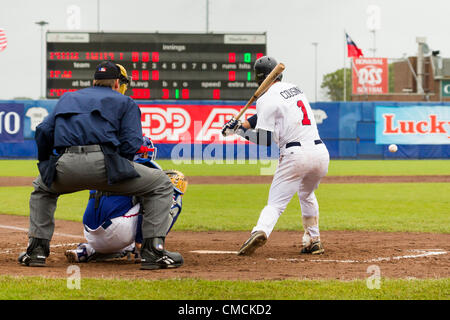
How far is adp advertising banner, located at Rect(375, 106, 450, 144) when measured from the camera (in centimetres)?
2936

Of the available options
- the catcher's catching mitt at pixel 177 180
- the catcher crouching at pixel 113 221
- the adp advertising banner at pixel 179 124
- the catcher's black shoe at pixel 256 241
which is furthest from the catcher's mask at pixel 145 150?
the adp advertising banner at pixel 179 124

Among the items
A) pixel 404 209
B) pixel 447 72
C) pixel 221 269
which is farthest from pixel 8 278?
pixel 447 72

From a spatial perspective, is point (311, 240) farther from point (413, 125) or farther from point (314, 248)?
point (413, 125)

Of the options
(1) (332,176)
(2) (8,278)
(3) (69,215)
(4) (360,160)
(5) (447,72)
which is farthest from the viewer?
(5) (447,72)

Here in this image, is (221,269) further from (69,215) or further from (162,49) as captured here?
(162,49)

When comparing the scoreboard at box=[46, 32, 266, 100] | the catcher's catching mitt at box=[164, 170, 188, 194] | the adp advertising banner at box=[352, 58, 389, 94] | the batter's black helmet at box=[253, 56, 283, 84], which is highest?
the adp advertising banner at box=[352, 58, 389, 94]

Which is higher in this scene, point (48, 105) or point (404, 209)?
point (48, 105)

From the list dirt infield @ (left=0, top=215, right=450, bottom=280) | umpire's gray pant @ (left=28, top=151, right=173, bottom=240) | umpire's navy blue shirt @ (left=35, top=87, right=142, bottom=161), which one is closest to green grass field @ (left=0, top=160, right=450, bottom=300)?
dirt infield @ (left=0, top=215, right=450, bottom=280)

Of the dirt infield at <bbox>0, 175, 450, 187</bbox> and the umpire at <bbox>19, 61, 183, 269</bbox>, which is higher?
the umpire at <bbox>19, 61, 183, 269</bbox>

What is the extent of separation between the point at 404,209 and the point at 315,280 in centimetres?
716

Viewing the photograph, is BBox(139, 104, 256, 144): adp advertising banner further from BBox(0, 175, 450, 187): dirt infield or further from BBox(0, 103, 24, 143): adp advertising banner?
BBox(0, 175, 450, 187): dirt infield

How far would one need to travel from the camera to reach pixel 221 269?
531cm

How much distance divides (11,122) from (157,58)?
24.5 feet

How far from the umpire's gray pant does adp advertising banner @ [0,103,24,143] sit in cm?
2313
